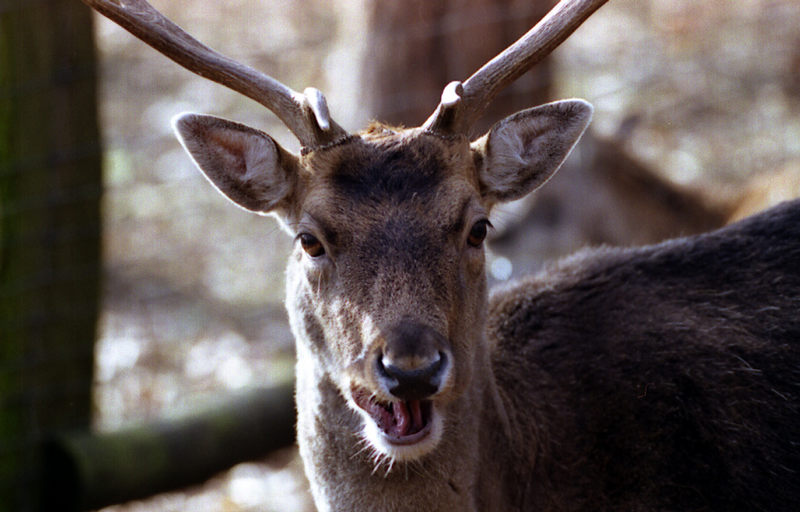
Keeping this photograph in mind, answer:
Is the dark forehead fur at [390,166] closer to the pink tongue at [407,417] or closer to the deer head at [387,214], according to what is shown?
the deer head at [387,214]

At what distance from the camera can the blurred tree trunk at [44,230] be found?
592cm

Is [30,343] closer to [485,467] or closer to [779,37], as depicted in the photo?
[485,467]

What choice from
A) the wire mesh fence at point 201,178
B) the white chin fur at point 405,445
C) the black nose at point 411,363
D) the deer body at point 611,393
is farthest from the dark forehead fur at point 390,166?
the wire mesh fence at point 201,178

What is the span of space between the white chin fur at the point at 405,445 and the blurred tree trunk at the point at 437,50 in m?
5.09

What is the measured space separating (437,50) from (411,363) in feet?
19.4

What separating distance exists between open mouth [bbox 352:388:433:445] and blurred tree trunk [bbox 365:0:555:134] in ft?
16.7

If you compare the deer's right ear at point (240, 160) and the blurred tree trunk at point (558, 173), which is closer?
the deer's right ear at point (240, 160)

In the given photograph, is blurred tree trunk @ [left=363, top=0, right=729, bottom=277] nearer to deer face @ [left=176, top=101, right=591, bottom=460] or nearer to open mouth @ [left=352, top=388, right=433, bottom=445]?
deer face @ [left=176, top=101, right=591, bottom=460]

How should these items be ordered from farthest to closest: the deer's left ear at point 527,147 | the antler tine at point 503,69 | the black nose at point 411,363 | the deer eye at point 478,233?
1. the deer's left ear at point 527,147
2. the antler tine at point 503,69
3. the deer eye at point 478,233
4. the black nose at point 411,363

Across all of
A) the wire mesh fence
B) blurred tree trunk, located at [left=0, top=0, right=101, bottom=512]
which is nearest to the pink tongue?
the wire mesh fence

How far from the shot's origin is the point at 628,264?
4.58 m

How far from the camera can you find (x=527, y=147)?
4195 millimetres

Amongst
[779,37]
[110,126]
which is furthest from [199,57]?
[779,37]

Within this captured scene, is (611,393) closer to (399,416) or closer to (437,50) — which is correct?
(399,416)
